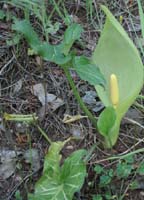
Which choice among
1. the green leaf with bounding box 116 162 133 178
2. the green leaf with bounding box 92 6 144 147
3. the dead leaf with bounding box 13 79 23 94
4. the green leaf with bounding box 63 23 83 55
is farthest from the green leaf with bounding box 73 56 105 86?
the dead leaf with bounding box 13 79 23 94

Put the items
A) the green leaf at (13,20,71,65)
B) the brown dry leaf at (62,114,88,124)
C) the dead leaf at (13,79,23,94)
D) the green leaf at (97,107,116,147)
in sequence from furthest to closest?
the dead leaf at (13,79,23,94), the brown dry leaf at (62,114,88,124), the green leaf at (97,107,116,147), the green leaf at (13,20,71,65)

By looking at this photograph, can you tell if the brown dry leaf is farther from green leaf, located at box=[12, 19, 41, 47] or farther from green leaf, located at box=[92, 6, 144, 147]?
green leaf, located at box=[12, 19, 41, 47]

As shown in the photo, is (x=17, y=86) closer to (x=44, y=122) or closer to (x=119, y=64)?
(x=44, y=122)

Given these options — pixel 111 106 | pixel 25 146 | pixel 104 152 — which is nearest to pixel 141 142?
pixel 104 152

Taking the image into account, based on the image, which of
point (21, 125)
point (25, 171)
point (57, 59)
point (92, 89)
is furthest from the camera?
point (92, 89)

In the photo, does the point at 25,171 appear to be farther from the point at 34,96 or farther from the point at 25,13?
the point at 25,13

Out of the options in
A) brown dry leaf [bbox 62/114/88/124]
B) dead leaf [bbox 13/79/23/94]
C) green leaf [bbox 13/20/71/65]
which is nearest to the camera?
green leaf [bbox 13/20/71/65]

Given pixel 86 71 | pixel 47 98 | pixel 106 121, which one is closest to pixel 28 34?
pixel 86 71
